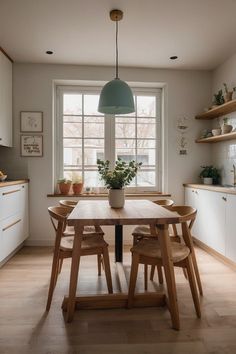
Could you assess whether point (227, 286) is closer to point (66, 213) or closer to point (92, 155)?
point (66, 213)

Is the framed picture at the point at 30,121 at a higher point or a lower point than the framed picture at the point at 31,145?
higher

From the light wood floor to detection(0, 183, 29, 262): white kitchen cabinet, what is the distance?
54cm

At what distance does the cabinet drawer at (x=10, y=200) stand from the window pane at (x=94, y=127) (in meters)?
1.31

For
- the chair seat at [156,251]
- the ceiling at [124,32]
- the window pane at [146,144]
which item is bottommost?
the chair seat at [156,251]

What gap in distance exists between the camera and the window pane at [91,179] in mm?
4035

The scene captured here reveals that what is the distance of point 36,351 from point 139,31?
9.85ft

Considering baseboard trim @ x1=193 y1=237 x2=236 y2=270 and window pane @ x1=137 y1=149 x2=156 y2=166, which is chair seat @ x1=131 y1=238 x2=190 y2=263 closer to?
baseboard trim @ x1=193 y1=237 x2=236 y2=270

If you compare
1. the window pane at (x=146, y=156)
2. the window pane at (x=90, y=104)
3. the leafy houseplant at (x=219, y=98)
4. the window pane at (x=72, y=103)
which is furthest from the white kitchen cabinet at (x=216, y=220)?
the window pane at (x=72, y=103)

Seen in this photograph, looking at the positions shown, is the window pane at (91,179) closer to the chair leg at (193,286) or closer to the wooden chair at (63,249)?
the wooden chair at (63,249)

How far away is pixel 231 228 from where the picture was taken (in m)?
2.80

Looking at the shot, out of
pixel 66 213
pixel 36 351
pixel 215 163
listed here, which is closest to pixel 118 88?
pixel 66 213

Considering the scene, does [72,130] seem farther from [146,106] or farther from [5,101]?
[146,106]

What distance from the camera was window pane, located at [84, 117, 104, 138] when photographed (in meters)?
4.00

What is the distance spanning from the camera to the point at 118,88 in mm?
2271
